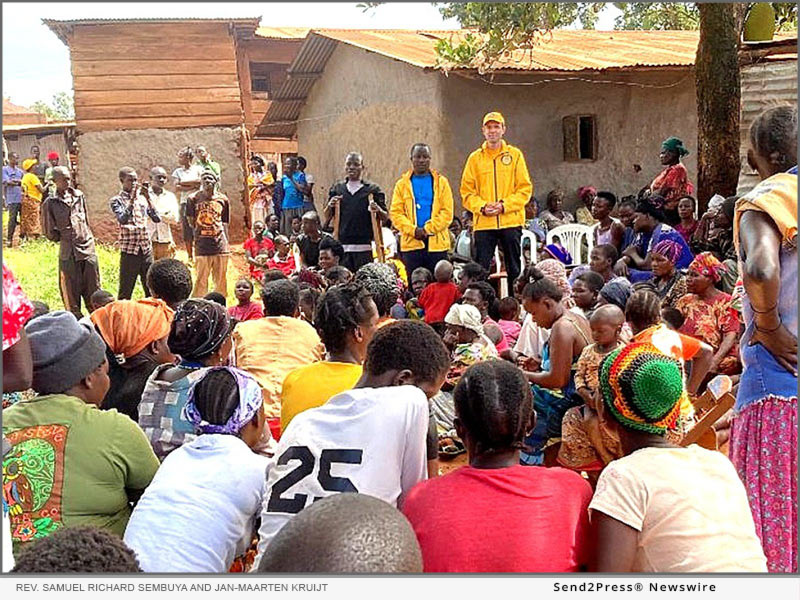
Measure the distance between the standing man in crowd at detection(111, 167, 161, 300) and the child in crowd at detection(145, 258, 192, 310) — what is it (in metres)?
3.84

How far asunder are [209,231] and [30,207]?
7897 millimetres

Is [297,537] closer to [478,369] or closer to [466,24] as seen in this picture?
[478,369]

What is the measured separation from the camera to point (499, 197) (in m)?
7.59

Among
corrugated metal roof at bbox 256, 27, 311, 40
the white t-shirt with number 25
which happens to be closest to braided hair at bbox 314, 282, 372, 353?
the white t-shirt with number 25

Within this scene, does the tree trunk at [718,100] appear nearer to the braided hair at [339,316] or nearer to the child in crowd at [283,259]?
the child in crowd at [283,259]

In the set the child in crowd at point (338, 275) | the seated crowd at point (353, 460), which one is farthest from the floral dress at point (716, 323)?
the child in crowd at point (338, 275)

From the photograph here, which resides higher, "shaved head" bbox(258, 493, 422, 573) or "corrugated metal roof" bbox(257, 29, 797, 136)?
"corrugated metal roof" bbox(257, 29, 797, 136)

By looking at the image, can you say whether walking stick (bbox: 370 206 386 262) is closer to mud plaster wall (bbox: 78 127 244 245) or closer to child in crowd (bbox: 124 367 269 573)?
child in crowd (bbox: 124 367 269 573)

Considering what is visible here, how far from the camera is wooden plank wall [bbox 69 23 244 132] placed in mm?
13469

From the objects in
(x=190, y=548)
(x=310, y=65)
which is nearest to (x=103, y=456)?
(x=190, y=548)

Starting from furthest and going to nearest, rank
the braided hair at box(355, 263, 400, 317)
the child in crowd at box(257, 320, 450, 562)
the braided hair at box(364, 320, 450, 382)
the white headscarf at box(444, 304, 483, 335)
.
Result: the white headscarf at box(444, 304, 483, 335) → the braided hair at box(355, 263, 400, 317) → the braided hair at box(364, 320, 450, 382) → the child in crowd at box(257, 320, 450, 562)

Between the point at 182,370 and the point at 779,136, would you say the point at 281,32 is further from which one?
the point at 779,136

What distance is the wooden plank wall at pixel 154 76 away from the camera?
44.2 feet

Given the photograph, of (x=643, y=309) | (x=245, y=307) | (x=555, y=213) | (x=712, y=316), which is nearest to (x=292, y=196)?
(x=555, y=213)
